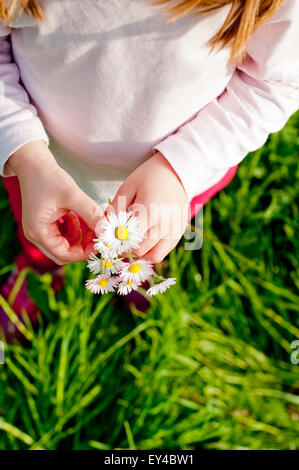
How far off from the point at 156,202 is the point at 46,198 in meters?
0.14

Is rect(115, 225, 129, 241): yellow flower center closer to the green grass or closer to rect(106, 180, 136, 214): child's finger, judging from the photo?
rect(106, 180, 136, 214): child's finger

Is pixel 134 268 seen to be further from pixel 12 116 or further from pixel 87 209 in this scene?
pixel 12 116

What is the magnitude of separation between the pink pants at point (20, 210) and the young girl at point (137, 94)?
137 millimetres

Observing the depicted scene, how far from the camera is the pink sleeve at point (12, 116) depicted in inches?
23.4

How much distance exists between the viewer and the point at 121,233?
0.45 metres

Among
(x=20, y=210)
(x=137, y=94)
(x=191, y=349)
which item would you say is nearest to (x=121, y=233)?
(x=137, y=94)

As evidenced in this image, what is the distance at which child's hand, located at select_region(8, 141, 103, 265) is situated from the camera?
544 mm

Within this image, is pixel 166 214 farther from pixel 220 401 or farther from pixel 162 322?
pixel 220 401

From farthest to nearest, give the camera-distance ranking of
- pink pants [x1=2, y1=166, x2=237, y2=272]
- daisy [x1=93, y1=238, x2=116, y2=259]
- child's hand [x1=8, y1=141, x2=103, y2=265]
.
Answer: pink pants [x1=2, y1=166, x2=237, y2=272] → child's hand [x1=8, y1=141, x2=103, y2=265] → daisy [x1=93, y1=238, x2=116, y2=259]

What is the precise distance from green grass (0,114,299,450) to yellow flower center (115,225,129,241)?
0.50 m

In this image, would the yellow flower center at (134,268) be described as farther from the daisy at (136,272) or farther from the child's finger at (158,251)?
the child's finger at (158,251)

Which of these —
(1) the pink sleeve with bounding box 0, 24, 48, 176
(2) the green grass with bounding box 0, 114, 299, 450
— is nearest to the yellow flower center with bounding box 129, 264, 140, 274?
(1) the pink sleeve with bounding box 0, 24, 48, 176
